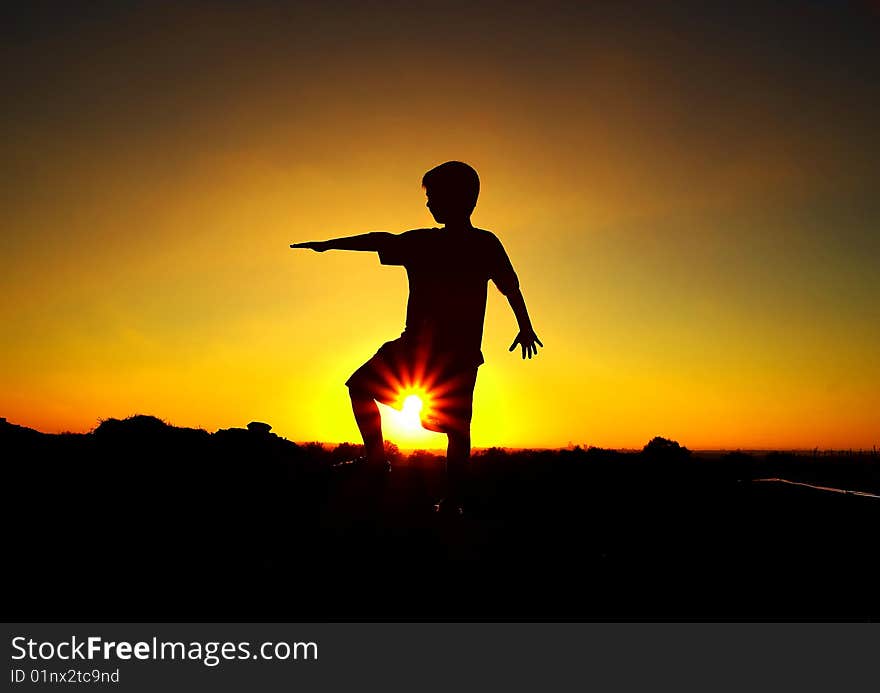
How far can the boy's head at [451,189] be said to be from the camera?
5.45m

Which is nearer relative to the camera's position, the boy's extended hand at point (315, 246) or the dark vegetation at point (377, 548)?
the dark vegetation at point (377, 548)

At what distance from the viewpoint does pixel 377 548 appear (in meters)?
3.24

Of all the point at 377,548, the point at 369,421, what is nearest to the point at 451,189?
the point at 369,421

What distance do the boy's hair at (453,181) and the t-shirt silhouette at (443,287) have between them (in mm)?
296

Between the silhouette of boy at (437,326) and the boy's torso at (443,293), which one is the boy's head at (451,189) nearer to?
the silhouette of boy at (437,326)

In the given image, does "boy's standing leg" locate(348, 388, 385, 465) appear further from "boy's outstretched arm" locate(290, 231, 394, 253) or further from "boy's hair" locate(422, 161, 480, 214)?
"boy's hair" locate(422, 161, 480, 214)

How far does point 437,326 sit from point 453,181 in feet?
4.16

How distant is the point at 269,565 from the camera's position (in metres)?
2.81

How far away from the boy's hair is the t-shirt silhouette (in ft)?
0.97

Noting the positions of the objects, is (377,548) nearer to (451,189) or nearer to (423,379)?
(423,379)

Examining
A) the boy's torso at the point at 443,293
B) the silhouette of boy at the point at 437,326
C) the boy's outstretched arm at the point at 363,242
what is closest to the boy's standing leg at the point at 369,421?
the silhouette of boy at the point at 437,326
